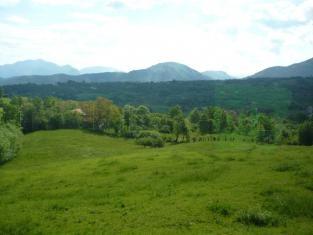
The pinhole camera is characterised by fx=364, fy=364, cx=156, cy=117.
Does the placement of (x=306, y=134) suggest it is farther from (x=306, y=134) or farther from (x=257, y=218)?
(x=257, y=218)

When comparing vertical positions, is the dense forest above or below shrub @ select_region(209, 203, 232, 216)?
below

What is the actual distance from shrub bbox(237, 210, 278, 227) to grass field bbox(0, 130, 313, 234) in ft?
0.29

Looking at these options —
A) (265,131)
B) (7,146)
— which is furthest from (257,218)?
(265,131)

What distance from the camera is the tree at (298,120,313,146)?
111 m

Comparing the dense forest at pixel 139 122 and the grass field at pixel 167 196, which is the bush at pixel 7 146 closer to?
the grass field at pixel 167 196

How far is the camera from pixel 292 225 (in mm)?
30297

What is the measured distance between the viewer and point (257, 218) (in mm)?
31234

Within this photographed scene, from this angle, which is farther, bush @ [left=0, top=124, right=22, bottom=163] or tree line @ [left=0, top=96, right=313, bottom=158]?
tree line @ [left=0, top=96, right=313, bottom=158]

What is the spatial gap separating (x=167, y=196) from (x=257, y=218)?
1133 cm

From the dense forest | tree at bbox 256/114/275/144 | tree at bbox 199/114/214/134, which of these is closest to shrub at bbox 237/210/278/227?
the dense forest

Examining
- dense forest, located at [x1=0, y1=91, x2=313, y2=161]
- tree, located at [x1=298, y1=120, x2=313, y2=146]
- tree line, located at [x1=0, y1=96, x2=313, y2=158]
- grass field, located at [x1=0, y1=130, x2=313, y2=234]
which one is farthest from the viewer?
tree line, located at [x1=0, y1=96, x2=313, y2=158]

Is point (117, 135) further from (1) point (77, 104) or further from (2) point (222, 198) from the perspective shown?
(2) point (222, 198)

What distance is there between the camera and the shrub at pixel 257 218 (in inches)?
1215

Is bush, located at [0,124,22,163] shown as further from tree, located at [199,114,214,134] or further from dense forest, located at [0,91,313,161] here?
tree, located at [199,114,214,134]
